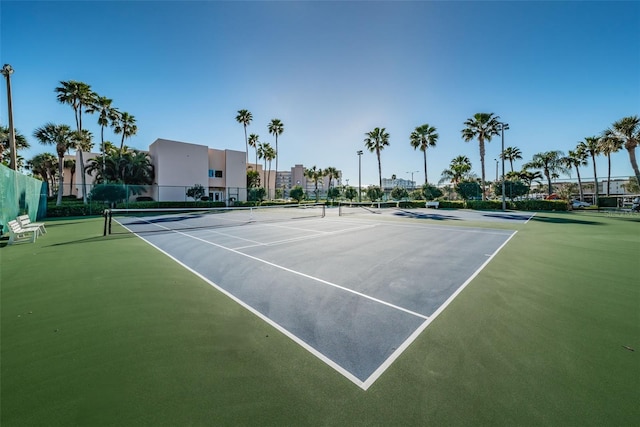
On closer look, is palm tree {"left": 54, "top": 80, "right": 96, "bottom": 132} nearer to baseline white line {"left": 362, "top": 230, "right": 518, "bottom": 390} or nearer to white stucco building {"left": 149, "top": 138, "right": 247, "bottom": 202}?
white stucco building {"left": 149, "top": 138, "right": 247, "bottom": 202}

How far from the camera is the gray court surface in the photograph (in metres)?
3.39

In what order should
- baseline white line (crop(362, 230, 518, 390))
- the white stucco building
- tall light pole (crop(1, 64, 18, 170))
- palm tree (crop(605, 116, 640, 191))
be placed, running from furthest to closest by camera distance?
1. the white stucco building
2. palm tree (crop(605, 116, 640, 191))
3. tall light pole (crop(1, 64, 18, 170))
4. baseline white line (crop(362, 230, 518, 390))

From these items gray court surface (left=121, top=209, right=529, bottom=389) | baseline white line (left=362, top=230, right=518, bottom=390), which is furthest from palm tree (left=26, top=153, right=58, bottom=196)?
baseline white line (left=362, top=230, right=518, bottom=390)

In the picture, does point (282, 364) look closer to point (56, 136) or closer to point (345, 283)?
point (345, 283)

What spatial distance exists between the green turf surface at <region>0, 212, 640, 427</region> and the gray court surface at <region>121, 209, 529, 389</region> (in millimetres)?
260

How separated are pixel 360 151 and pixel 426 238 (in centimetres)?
3826

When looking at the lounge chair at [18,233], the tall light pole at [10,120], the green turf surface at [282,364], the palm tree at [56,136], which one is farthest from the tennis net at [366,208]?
the palm tree at [56,136]

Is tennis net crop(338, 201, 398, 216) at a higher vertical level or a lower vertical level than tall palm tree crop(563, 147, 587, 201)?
lower

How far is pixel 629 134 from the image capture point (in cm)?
2667

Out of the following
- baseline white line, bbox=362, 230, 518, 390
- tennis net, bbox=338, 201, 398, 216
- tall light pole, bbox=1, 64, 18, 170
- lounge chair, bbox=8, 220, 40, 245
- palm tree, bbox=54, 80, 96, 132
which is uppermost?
palm tree, bbox=54, 80, 96, 132

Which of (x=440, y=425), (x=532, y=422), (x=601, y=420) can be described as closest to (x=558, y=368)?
(x=601, y=420)

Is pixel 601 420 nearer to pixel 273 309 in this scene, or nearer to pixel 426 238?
pixel 273 309

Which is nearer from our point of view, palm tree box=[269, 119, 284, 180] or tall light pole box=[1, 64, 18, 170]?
tall light pole box=[1, 64, 18, 170]

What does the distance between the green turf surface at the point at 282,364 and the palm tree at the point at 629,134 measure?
1338 inches
